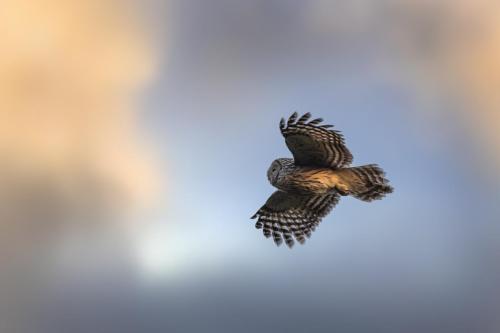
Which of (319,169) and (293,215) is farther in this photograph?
(293,215)

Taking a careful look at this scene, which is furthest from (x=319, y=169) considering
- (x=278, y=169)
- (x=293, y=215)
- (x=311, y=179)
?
(x=293, y=215)

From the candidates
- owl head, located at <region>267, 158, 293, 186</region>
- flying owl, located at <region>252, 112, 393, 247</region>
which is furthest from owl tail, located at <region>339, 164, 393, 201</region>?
owl head, located at <region>267, 158, 293, 186</region>

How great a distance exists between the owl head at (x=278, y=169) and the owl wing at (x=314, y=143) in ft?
1.20

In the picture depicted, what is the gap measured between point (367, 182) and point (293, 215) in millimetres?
3784

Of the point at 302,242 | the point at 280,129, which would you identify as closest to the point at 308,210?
the point at 302,242

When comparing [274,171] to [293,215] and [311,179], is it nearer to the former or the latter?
[311,179]

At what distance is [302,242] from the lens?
2630cm

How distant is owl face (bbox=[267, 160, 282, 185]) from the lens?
960 inches

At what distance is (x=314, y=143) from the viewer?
2352 cm

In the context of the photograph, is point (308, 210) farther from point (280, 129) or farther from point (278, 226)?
point (280, 129)

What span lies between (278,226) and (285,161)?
3142 mm

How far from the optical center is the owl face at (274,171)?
24391 mm

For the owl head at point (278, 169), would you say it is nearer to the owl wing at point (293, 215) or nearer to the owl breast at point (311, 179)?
the owl breast at point (311, 179)

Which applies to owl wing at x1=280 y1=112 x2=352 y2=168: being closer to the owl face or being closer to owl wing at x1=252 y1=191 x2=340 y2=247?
the owl face
